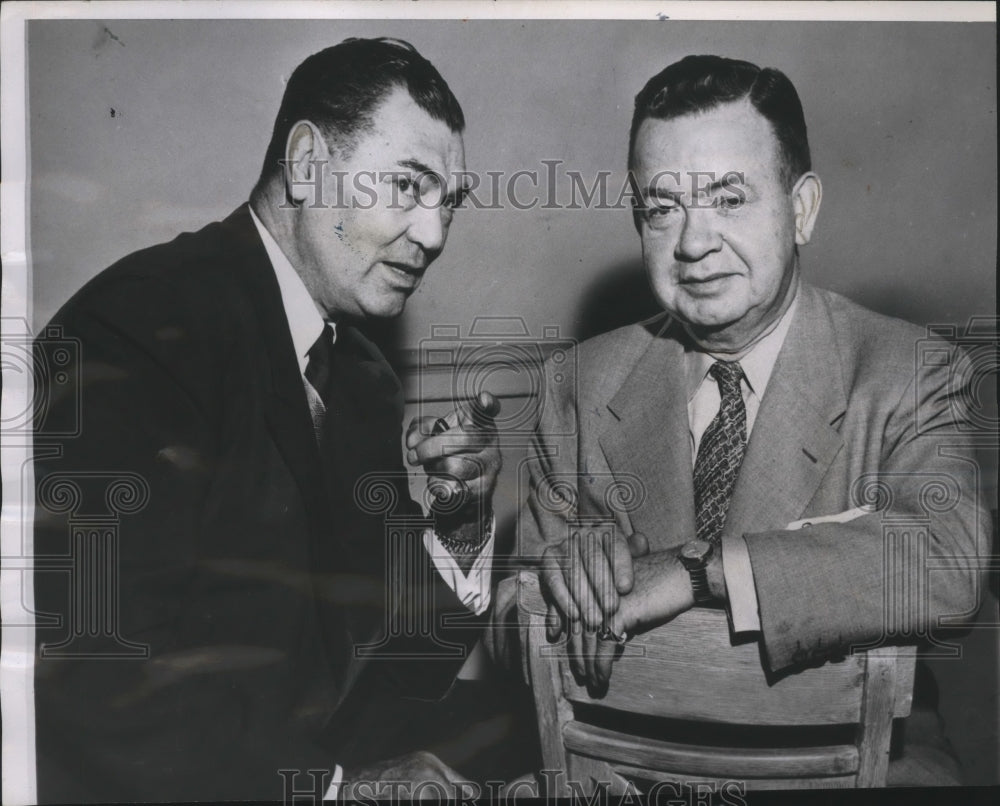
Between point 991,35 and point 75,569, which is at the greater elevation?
point 991,35

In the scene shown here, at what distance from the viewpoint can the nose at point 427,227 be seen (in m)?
2.04

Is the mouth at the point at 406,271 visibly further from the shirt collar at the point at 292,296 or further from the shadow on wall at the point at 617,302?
the shadow on wall at the point at 617,302

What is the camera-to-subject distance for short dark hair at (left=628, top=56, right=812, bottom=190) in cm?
203

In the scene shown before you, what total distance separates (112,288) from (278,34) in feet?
1.97

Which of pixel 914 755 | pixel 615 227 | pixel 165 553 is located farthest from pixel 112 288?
pixel 914 755

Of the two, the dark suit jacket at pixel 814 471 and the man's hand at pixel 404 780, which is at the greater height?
the dark suit jacket at pixel 814 471

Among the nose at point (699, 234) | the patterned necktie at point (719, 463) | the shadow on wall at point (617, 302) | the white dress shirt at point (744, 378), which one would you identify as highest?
the nose at point (699, 234)

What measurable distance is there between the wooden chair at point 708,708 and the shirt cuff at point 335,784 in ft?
1.36

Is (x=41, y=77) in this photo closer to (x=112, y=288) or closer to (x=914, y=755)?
(x=112, y=288)

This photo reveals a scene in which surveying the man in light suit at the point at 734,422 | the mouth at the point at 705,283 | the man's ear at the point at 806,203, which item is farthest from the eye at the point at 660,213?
the man's ear at the point at 806,203

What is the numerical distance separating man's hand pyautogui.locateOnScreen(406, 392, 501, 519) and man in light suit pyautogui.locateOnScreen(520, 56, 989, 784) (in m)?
0.10

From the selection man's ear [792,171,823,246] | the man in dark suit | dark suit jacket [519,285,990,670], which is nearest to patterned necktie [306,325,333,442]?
the man in dark suit

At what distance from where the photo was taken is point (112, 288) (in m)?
2.02

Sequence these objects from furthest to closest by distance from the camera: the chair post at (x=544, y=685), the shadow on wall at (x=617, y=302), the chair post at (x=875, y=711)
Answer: the shadow on wall at (x=617, y=302), the chair post at (x=544, y=685), the chair post at (x=875, y=711)
